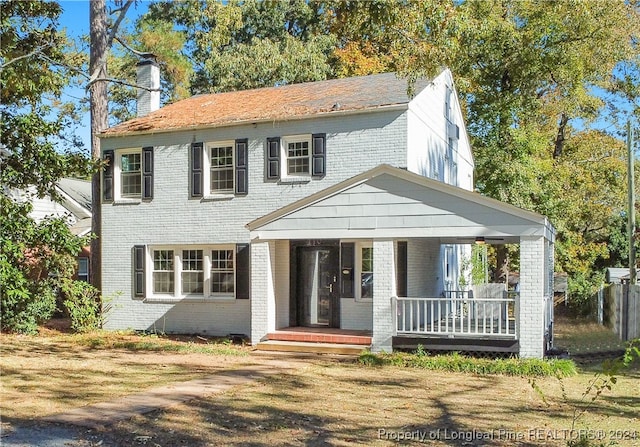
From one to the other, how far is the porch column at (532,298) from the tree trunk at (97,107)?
495 inches

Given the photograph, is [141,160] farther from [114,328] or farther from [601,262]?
[601,262]

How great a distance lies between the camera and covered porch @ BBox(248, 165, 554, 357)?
1341 centimetres

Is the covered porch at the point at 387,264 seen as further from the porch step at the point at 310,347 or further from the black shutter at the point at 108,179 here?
the black shutter at the point at 108,179

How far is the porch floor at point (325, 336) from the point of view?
49.1ft

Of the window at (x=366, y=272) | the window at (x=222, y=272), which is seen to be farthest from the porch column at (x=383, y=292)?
the window at (x=222, y=272)

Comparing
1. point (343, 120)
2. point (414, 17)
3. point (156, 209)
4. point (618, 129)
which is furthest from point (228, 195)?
point (618, 129)

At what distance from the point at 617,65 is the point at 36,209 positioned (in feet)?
86.2

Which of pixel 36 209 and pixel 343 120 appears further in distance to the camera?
pixel 36 209

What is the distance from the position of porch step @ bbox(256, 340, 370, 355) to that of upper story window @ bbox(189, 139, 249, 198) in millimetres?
4619

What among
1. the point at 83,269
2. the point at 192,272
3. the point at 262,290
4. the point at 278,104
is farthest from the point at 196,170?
the point at 83,269

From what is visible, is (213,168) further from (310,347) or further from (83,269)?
(83,269)

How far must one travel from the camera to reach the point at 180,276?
18.6m

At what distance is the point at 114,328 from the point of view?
1939 centimetres

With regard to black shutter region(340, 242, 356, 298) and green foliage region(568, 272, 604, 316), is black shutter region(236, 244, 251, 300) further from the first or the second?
green foliage region(568, 272, 604, 316)
